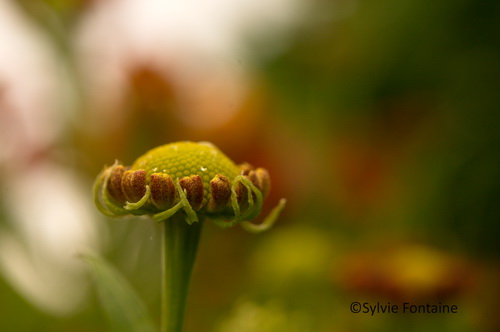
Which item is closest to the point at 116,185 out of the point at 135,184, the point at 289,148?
the point at 135,184

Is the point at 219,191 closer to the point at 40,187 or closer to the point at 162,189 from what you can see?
the point at 162,189

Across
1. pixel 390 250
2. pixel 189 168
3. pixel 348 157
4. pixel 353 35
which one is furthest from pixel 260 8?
pixel 189 168

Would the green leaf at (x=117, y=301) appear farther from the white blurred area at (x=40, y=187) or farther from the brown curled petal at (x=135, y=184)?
the white blurred area at (x=40, y=187)

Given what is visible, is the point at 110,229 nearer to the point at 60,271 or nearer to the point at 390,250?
the point at 60,271

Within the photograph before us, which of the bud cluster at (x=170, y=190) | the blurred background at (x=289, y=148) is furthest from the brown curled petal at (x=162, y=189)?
the blurred background at (x=289, y=148)

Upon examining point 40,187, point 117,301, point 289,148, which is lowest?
point 117,301

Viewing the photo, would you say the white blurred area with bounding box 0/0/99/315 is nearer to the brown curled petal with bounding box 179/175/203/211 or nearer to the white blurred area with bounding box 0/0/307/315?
the white blurred area with bounding box 0/0/307/315
